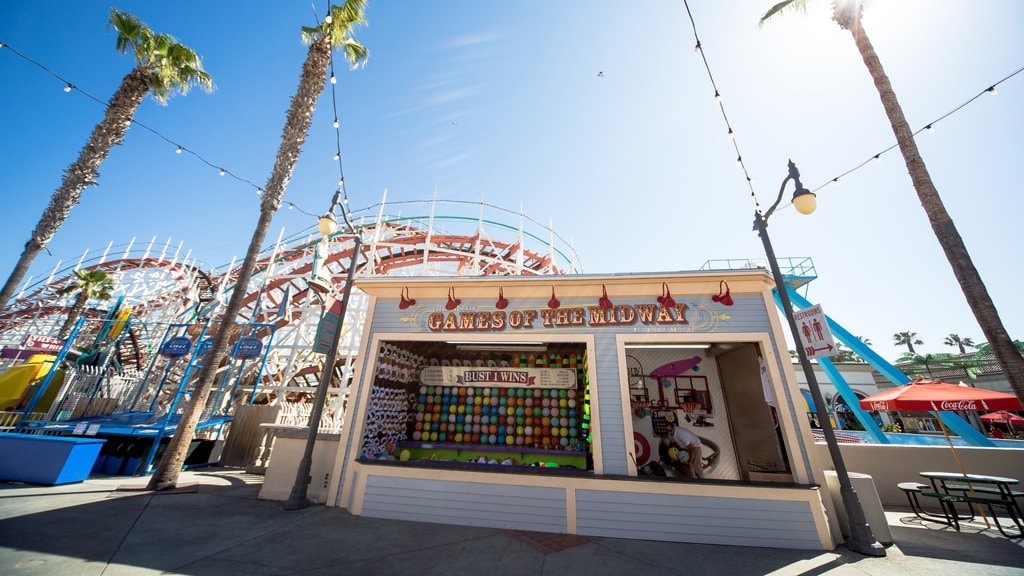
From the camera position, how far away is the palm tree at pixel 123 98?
895 centimetres

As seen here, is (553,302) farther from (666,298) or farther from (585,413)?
(585,413)

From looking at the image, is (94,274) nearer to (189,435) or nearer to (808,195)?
(189,435)

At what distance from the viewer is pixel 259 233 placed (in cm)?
854

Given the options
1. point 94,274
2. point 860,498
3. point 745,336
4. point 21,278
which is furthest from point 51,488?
point 94,274

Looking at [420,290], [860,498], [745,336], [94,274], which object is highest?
[94,274]

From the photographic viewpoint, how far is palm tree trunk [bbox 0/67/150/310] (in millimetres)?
8695

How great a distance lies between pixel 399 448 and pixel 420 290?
3.37 m

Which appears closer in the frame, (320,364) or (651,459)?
(651,459)

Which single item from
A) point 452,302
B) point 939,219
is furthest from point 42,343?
point 939,219

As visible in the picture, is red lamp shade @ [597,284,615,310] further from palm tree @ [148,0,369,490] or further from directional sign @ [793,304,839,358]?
palm tree @ [148,0,369,490]

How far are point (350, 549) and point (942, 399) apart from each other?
10.3 meters

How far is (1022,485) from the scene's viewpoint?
22.6 ft

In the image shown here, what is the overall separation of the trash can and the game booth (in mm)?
294

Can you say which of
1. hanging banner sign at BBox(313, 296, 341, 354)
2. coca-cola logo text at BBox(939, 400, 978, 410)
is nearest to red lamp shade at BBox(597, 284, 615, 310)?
hanging banner sign at BBox(313, 296, 341, 354)
